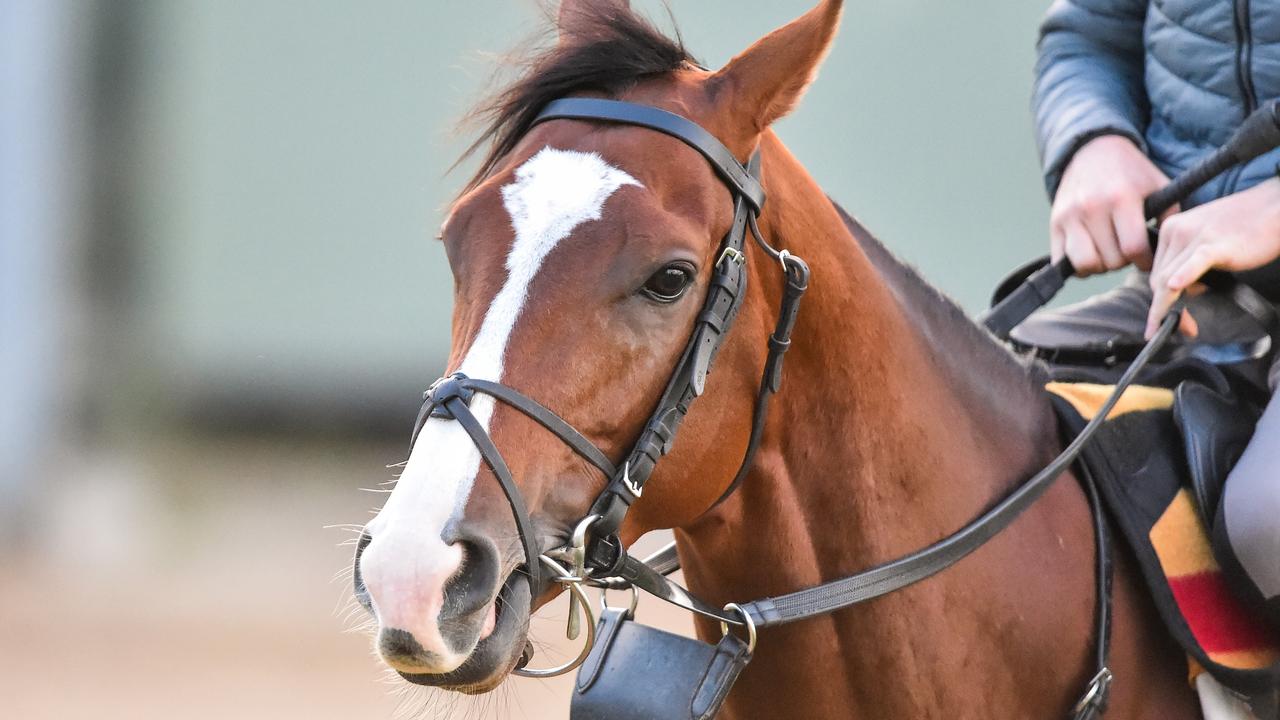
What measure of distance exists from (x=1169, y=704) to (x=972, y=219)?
732cm

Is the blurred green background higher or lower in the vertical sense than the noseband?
lower

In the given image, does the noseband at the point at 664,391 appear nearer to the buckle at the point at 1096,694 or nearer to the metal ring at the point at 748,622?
the metal ring at the point at 748,622

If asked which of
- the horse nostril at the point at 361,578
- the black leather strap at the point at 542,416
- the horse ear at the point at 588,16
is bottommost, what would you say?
the horse nostril at the point at 361,578

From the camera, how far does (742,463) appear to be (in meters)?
2.05

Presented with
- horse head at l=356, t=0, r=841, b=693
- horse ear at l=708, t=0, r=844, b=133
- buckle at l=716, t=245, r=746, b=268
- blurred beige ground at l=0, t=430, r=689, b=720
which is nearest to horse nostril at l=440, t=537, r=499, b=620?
horse head at l=356, t=0, r=841, b=693

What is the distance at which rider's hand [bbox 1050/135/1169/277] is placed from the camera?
262 cm

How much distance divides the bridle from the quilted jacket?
814mm

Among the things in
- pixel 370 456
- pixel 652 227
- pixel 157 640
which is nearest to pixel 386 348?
pixel 370 456

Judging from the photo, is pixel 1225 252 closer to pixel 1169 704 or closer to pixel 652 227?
pixel 1169 704

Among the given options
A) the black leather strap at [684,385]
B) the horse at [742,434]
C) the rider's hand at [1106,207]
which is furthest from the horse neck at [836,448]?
the rider's hand at [1106,207]

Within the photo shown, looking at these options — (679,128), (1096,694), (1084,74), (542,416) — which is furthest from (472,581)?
(1084,74)

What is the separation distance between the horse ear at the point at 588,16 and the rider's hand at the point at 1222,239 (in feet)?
3.80

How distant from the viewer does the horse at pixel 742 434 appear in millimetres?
1786

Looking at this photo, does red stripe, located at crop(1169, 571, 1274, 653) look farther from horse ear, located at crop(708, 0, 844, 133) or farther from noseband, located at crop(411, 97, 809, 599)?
horse ear, located at crop(708, 0, 844, 133)
